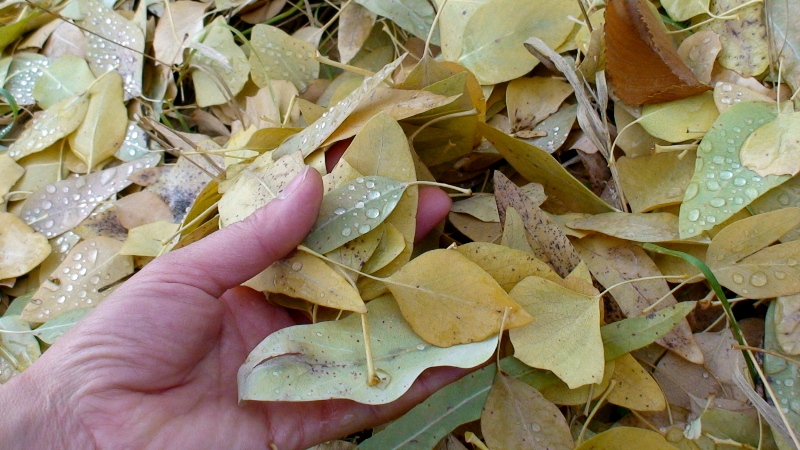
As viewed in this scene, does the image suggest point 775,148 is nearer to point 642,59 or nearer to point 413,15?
point 642,59

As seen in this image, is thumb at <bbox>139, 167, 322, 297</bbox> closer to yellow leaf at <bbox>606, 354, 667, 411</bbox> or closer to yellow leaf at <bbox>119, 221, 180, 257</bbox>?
yellow leaf at <bbox>119, 221, 180, 257</bbox>

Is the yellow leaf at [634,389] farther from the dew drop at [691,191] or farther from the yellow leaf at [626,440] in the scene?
the dew drop at [691,191]

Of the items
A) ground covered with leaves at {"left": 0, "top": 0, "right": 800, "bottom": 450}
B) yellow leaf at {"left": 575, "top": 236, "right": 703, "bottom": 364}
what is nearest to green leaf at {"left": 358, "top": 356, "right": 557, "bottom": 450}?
ground covered with leaves at {"left": 0, "top": 0, "right": 800, "bottom": 450}

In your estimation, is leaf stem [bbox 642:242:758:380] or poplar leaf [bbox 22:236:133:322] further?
poplar leaf [bbox 22:236:133:322]

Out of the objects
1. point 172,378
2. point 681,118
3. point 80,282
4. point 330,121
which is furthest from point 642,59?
point 80,282

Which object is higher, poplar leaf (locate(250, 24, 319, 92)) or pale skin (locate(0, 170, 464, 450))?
poplar leaf (locate(250, 24, 319, 92))

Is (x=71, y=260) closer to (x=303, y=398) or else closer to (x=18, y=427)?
(x=18, y=427)
